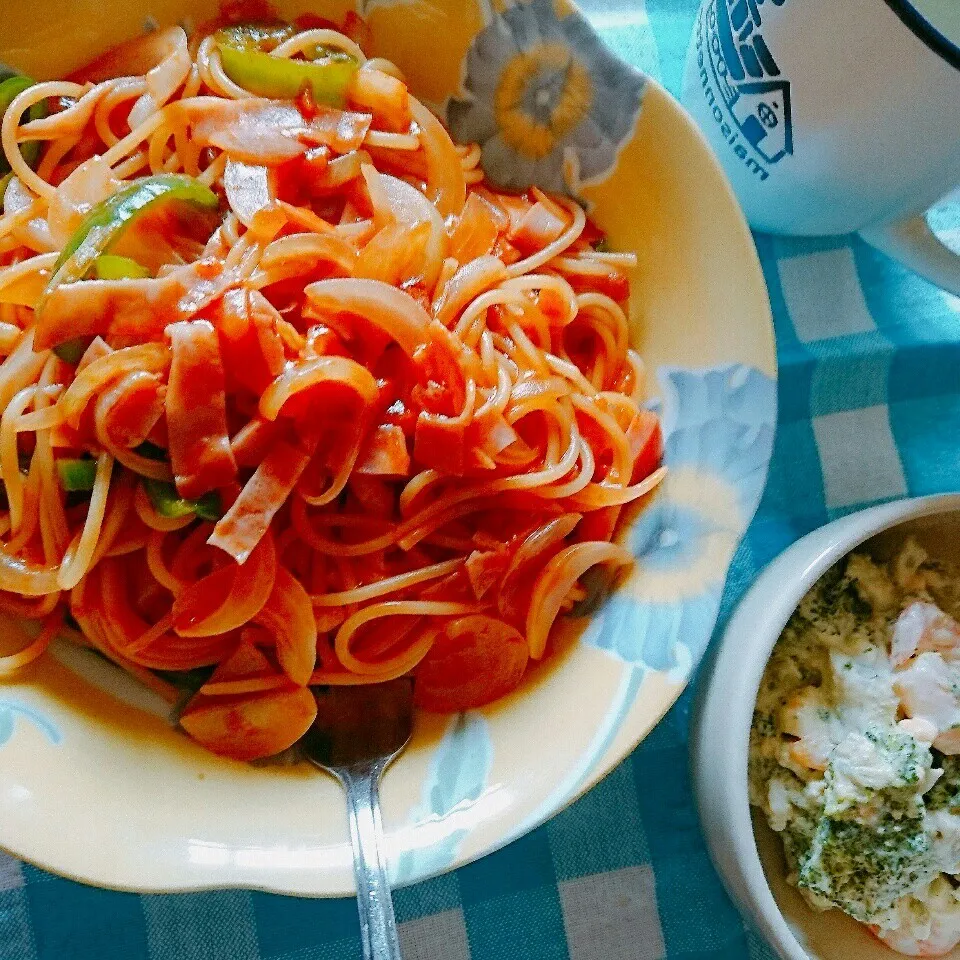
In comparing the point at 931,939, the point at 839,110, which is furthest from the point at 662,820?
the point at 839,110

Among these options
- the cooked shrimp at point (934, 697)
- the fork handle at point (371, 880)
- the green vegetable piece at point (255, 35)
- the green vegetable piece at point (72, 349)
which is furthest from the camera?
the green vegetable piece at point (255, 35)

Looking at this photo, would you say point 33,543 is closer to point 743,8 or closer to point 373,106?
point 373,106

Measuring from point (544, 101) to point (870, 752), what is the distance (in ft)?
3.52

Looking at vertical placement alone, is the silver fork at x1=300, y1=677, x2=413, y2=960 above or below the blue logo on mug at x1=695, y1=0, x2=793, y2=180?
below

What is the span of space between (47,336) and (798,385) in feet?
4.10

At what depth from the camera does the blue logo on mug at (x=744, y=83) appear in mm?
1345

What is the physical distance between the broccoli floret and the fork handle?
61cm

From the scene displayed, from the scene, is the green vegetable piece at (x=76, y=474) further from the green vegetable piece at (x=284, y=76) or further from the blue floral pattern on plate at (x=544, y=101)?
the blue floral pattern on plate at (x=544, y=101)

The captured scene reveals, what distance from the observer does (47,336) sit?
127 centimetres

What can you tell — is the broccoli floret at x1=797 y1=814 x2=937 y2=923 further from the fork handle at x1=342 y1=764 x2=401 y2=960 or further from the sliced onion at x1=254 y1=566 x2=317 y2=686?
the sliced onion at x1=254 y1=566 x2=317 y2=686

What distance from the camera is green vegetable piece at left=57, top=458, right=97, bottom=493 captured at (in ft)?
4.28

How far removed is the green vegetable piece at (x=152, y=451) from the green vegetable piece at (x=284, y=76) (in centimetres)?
56

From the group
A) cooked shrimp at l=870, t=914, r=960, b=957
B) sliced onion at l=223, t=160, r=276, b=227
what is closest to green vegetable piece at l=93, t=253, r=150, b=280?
sliced onion at l=223, t=160, r=276, b=227

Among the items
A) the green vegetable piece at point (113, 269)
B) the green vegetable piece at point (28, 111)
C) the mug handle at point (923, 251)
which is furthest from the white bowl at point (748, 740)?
the green vegetable piece at point (28, 111)
